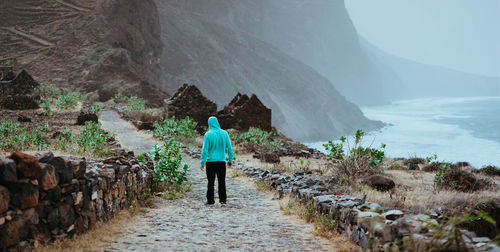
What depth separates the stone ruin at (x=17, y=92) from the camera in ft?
75.2

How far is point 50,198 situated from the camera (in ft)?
14.1

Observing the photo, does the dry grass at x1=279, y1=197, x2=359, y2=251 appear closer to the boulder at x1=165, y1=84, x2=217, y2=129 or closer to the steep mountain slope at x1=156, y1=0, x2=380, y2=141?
the boulder at x1=165, y1=84, x2=217, y2=129

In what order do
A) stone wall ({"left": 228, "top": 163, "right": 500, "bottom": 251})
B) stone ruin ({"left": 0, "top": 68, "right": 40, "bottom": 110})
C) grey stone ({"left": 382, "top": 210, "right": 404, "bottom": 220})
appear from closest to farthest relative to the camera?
stone wall ({"left": 228, "top": 163, "right": 500, "bottom": 251}) < grey stone ({"left": 382, "top": 210, "right": 404, "bottom": 220}) < stone ruin ({"left": 0, "top": 68, "right": 40, "bottom": 110})

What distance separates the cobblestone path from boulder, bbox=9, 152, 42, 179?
49.5 inches

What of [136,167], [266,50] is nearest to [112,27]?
[136,167]

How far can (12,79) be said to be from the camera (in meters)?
29.2

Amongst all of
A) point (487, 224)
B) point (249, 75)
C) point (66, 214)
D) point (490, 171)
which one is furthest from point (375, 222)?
point (249, 75)

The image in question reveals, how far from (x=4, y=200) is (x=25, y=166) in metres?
0.41

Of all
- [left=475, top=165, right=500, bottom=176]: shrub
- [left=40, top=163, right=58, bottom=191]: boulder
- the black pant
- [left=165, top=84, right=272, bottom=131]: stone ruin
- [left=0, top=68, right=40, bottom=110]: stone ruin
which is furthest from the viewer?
[left=165, top=84, right=272, bottom=131]: stone ruin

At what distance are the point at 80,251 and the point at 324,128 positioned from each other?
11786cm

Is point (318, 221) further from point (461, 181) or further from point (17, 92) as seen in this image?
point (17, 92)

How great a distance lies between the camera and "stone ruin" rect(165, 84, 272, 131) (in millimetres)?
23125

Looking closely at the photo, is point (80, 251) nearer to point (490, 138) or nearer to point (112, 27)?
point (112, 27)

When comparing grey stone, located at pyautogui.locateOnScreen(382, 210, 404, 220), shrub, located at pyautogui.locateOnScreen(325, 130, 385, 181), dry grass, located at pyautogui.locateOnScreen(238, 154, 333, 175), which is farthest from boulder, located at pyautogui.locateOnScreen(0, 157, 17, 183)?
dry grass, located at pyautogui.locateOnScreen(238, 154, 333, 175)
